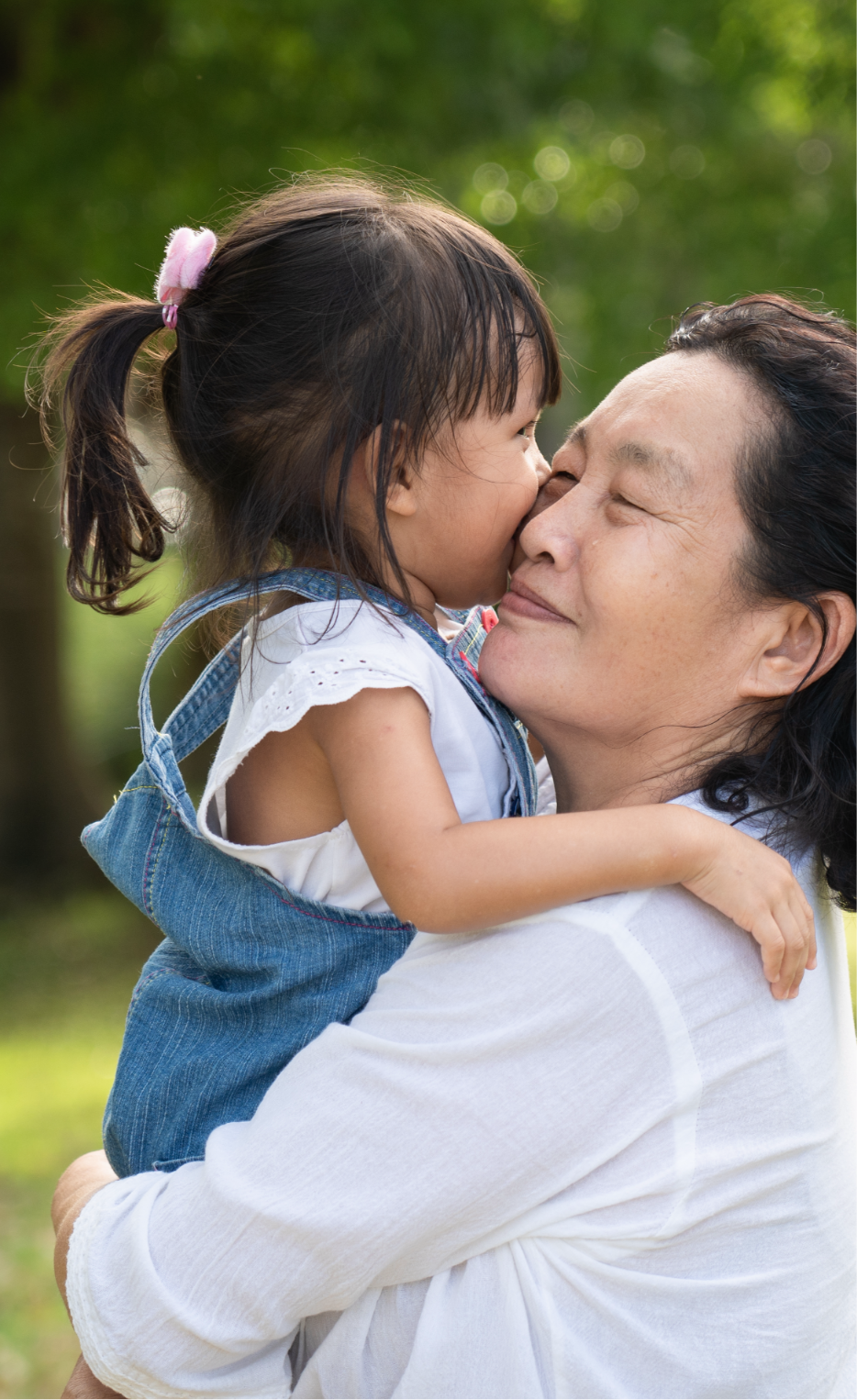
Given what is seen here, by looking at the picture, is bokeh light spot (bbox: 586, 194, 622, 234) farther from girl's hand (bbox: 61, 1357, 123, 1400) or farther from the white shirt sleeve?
girl's hand (bbox: 61, 1357, 123, 1400)

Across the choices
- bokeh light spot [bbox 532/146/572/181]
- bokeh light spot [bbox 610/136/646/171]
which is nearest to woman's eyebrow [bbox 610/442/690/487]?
bokeh light spot [bbox 532/146/572/181]

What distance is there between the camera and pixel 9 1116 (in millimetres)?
6484

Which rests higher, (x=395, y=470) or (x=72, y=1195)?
(x=395, y=470)

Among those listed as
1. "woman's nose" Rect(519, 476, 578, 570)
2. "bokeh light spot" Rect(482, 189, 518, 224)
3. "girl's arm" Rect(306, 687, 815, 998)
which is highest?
"bokeh light spot" Rect(482, 189, 518, 224)

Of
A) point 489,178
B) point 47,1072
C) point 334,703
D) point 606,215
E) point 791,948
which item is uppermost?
point 489,178

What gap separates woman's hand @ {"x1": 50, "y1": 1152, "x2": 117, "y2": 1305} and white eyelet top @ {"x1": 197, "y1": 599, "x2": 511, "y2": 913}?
537 millimetres

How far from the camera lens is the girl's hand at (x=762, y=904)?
1.69 metres

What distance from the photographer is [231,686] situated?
222 centimetres

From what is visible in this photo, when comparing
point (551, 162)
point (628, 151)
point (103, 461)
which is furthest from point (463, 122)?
point (103, 461)

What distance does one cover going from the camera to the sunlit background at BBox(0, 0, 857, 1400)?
20.5ft

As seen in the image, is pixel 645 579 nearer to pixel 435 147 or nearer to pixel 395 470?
pixel 395 470

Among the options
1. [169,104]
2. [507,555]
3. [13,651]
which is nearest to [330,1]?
[169,104]

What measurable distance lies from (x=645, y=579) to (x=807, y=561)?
0.76 feet

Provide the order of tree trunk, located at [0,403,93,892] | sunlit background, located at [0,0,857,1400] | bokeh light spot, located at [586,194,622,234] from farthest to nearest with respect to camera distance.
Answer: tree trunk, located at [0,403,93,892]
bokeh light spot, located at [586,194,622,234]
sunlit background, located at [0,0,857,1400]
